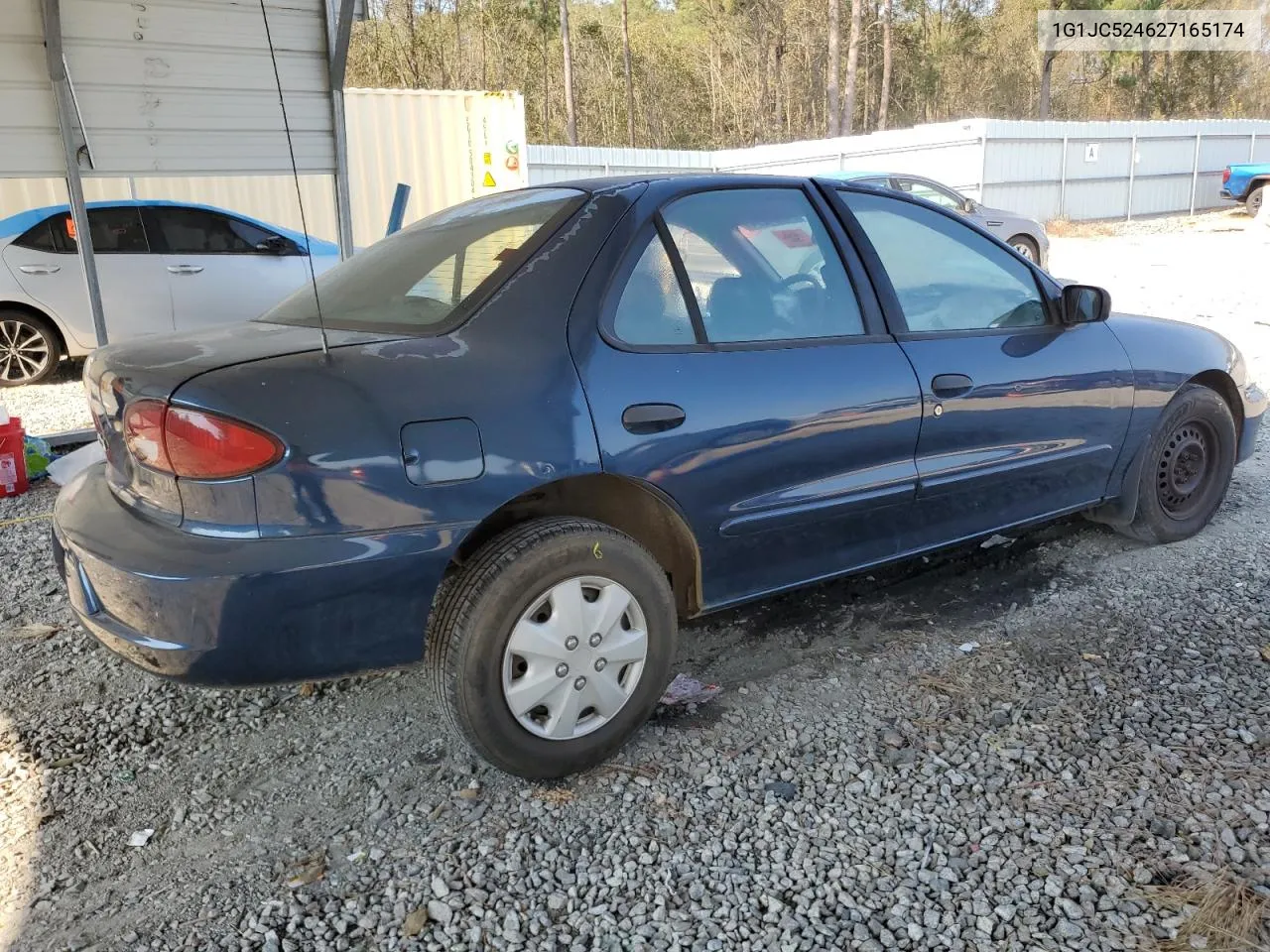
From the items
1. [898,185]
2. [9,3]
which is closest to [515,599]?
[9,3]

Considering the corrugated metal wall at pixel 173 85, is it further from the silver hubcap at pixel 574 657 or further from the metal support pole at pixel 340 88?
the silver hubcap at pixel 574 657

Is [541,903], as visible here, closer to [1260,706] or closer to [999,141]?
[1260,706]

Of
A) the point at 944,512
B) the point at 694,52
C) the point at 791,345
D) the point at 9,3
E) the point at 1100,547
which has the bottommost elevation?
the point at 1100,547

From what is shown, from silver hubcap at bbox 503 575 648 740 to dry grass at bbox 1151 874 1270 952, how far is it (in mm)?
1333

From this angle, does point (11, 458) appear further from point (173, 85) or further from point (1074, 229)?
point (1074, 229)

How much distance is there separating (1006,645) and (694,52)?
4254 cm

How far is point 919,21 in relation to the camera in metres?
45.4

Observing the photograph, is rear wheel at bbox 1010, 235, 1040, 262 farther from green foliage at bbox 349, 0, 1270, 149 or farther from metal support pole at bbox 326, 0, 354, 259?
green foliage at bbox 349, 0, 1270, 149

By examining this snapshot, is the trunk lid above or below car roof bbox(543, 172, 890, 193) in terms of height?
below

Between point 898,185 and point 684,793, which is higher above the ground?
point 898,185

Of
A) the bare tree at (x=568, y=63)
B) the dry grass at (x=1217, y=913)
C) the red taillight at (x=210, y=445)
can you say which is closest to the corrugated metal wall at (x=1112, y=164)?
the bare tree at (x=568, y=63)

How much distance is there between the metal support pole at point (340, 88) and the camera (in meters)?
5.67

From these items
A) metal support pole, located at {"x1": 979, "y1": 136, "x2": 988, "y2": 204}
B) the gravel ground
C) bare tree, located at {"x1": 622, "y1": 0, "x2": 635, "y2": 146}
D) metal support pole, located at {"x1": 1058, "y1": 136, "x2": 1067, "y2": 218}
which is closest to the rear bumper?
the gravel ground

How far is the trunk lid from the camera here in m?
2.25
